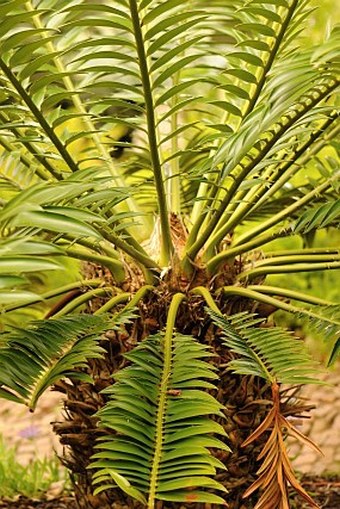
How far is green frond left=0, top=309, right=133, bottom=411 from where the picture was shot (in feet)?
3.80

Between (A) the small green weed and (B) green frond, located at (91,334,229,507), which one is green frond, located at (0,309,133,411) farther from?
(A) the small green weed

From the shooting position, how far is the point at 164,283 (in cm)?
148

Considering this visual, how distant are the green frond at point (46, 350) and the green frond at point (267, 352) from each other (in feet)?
0.54

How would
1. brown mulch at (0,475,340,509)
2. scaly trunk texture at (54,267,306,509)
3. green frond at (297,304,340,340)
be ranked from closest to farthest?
green frond at (297,304,340,340)
scaly trunk texture at (54,267,306,509)
brown mulch at (0,475,340,509)

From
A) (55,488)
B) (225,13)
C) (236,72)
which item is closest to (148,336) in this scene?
(236,72)

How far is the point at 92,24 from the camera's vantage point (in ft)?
3.92

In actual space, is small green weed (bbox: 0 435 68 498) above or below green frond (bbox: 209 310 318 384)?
→ below

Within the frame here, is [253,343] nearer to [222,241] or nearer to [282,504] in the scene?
[282,504]

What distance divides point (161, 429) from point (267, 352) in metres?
0.22

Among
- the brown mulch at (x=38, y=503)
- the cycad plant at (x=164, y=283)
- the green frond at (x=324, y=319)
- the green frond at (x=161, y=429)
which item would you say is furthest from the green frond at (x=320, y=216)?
the brown mulch at (x=38, y=503)

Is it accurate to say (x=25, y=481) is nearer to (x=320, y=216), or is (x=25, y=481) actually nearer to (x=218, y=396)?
(x=218, y=396)

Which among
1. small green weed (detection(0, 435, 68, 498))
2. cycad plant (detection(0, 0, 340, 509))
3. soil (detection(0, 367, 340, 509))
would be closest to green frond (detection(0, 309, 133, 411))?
cycad plant (detection(0, 0, 340, 509))

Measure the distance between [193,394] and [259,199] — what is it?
61 cm

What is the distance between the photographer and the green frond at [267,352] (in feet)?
3.80
